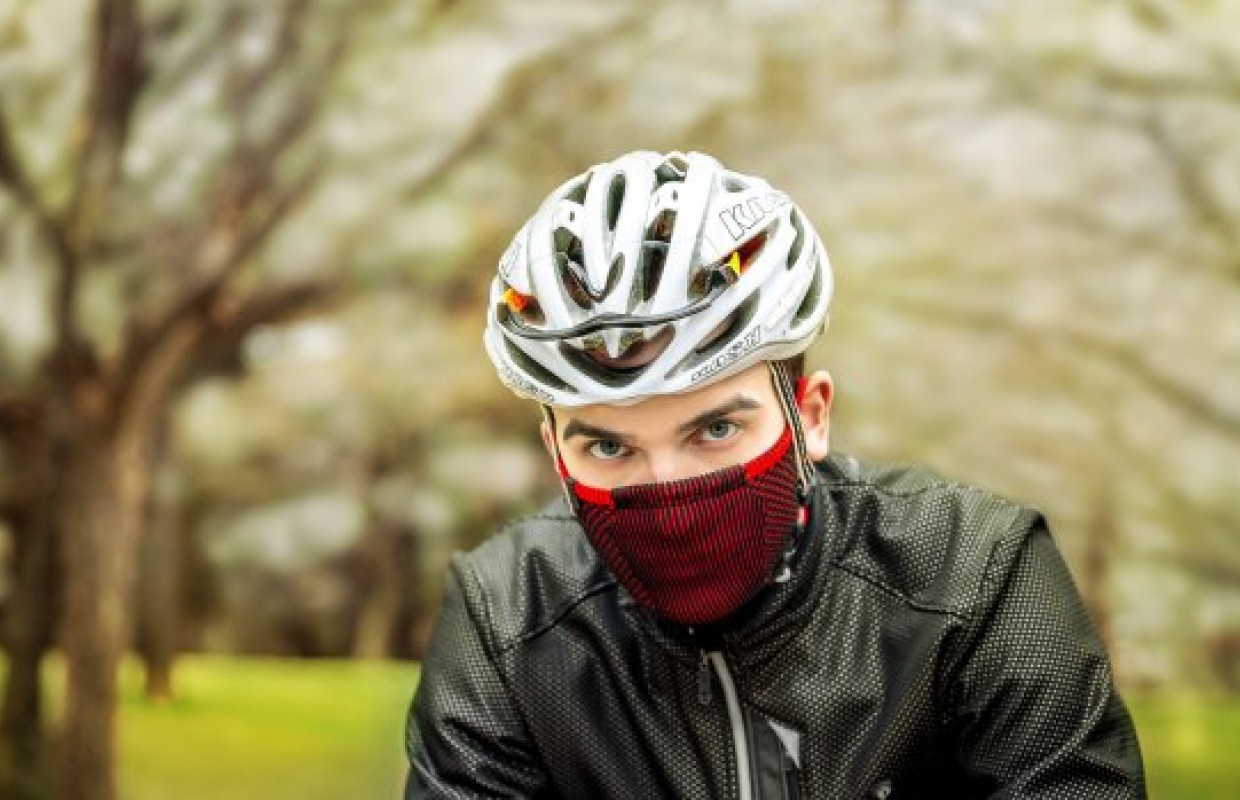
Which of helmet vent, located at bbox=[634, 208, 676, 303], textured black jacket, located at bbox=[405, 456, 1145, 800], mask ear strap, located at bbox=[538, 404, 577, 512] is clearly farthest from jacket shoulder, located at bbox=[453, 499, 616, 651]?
helmet vent, located at bbox=[634, 208, 676, 303]

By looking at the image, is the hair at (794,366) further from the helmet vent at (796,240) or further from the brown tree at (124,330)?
the brown tree at (124,330)

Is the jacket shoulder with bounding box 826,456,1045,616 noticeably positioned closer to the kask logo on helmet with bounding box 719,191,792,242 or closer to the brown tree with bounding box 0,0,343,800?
the kask logo on helmet with bounding box 719,191,792,242

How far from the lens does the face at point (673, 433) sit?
167 cm

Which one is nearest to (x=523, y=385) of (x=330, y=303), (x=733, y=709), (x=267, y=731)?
(x=733, y=709)

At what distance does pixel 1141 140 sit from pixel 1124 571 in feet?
3.47

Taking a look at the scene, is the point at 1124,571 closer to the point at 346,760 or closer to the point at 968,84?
the point at 968,84

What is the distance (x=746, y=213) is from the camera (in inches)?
69.9

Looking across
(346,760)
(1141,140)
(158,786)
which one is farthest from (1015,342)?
(158,786)

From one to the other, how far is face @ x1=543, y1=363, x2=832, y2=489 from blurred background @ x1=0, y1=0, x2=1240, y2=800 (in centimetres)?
247

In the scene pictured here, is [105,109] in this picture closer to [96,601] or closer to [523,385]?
[96,601]

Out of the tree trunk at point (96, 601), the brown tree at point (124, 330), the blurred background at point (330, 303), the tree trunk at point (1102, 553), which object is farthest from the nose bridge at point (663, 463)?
the tree trunk at point (96, 601)

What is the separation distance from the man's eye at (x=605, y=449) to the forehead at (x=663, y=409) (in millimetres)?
28

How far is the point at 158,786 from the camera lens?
4.29 metres

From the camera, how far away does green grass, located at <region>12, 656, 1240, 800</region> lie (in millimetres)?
4223
